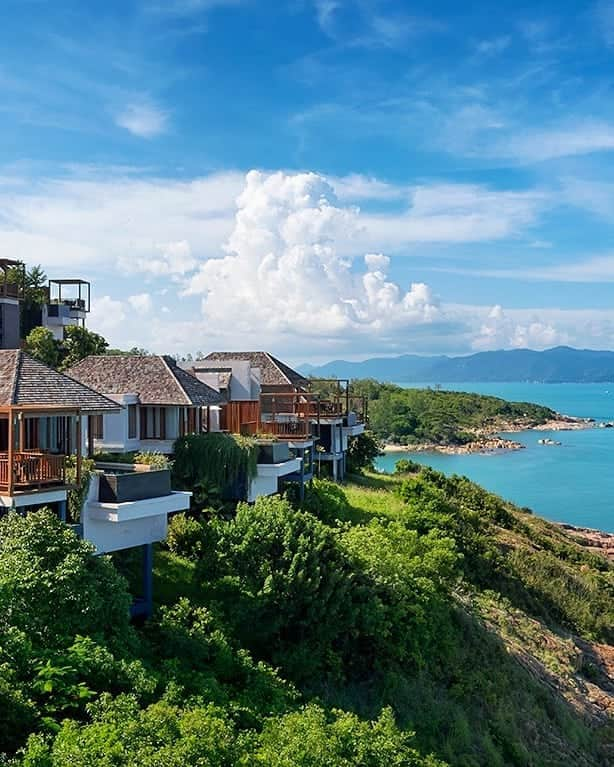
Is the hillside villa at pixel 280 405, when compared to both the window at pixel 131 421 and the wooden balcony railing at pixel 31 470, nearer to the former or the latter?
the window at pixel 131 421

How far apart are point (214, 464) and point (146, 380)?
3.71m

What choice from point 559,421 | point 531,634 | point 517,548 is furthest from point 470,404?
point 531,634

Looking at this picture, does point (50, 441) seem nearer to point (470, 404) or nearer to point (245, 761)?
point (245, 761)

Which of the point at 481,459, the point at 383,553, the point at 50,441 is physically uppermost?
the point at 50,441

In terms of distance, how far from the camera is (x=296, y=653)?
49.2ft

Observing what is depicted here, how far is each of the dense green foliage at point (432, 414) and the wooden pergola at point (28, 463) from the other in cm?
7971

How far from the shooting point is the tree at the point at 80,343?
1384 inches

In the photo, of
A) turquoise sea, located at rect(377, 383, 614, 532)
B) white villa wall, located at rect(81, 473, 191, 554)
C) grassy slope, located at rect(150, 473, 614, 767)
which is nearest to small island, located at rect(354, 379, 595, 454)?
turquoise sea, located at rect(377, 383, 614, 532)

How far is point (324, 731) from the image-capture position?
11023 millimetres

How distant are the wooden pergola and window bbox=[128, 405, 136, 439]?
7.59 metres

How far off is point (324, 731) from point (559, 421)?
5196 inches

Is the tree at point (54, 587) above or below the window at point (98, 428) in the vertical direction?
below

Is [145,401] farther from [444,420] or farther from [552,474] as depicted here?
[444,420]

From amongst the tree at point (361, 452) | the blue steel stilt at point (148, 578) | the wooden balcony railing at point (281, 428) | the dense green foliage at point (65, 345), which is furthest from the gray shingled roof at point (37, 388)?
the tree at point (361, 452)
